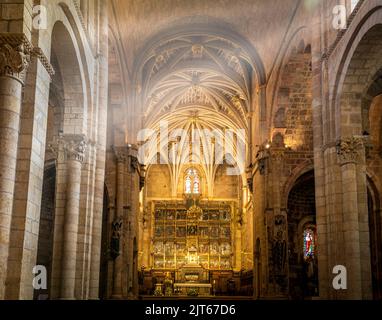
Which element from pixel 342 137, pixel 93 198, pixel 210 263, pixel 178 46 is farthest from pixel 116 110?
pixel 210 263

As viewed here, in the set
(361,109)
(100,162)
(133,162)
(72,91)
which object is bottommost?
(100,162)

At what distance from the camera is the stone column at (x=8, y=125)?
909 centimetres

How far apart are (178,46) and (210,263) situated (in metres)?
19.4

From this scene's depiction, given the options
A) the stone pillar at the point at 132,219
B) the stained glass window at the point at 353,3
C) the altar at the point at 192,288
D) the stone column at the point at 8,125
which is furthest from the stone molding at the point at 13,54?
the altar at the point at 192,288

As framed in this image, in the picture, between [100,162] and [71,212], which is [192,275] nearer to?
[100,162]

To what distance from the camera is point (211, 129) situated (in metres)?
45.4

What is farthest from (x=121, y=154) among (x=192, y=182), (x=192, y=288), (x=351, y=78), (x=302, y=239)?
(x=192, y=182)

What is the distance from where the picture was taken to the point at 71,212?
14.5 m

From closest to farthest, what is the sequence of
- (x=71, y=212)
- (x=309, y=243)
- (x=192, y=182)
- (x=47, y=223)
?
(x=71, y=212) → (x=47, y=223) → (x=309, y=243) → (x=192, y=182)

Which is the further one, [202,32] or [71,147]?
[202,32]

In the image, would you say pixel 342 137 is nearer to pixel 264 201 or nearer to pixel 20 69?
pixel 20 69

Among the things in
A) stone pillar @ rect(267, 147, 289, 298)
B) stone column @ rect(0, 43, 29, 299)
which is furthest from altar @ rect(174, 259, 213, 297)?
stone column @ rect(0, 43, 29, 299)

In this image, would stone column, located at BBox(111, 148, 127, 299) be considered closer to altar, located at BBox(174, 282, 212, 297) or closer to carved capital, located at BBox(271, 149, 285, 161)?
carved capital, located at BBox(271, 149, 285, 161)

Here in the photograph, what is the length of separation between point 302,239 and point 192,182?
860 inches
